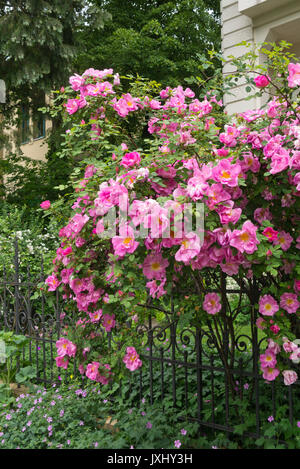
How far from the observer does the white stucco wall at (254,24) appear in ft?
20.6

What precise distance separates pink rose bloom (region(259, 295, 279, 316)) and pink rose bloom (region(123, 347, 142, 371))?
0.76 m

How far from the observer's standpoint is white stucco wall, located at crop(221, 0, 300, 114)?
Answer: 6.29m

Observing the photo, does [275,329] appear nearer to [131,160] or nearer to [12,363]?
[131,160]

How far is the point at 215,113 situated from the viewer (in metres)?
3.01

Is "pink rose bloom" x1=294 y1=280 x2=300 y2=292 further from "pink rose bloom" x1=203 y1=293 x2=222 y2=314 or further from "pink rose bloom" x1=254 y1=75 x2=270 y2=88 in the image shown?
"pink rose bloom" x1=254 y1=75 x2=270 y2=88

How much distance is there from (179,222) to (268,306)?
2.61 feet

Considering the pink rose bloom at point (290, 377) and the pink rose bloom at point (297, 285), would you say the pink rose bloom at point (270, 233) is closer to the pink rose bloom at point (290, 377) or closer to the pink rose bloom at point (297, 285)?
the pink rose bloom at point (297, 285)

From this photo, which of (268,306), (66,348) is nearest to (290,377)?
(268,306)

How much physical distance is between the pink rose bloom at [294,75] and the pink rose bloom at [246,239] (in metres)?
0.86

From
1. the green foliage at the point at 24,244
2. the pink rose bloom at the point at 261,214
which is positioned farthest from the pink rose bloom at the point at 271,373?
the green foliage at the point at 24,244

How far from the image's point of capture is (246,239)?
209cm

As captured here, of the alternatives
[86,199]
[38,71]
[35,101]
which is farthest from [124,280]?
[35,101]

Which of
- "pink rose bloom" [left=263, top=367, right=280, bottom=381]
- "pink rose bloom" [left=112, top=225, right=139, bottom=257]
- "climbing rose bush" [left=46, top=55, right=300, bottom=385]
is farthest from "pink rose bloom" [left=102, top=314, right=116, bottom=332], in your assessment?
"pink rose bloom" [left=263, top=367, right=280, bottom=381]
